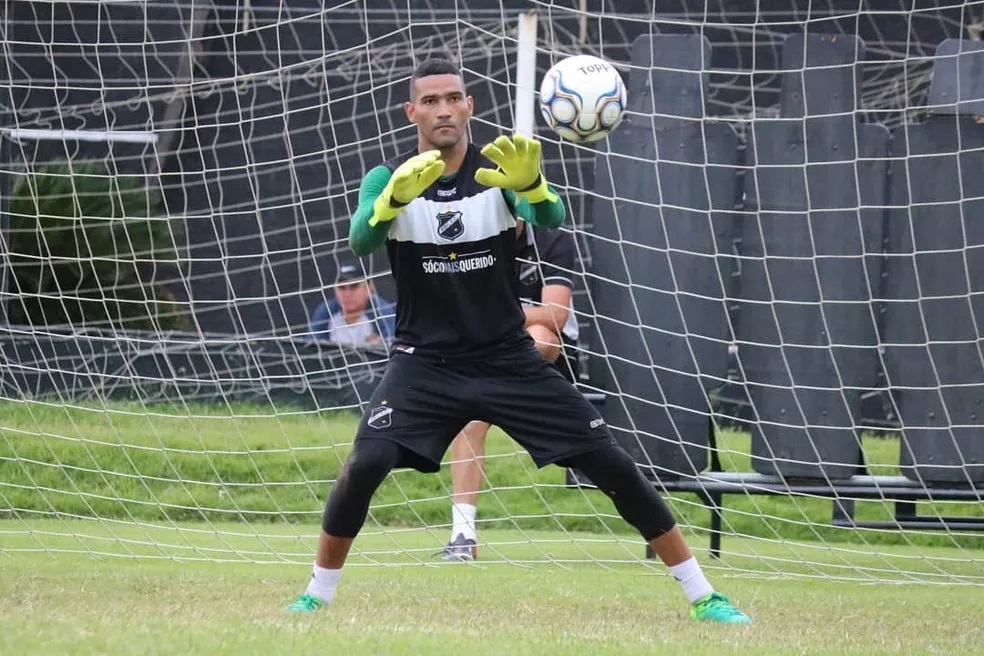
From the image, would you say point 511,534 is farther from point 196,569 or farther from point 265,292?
point 265,292

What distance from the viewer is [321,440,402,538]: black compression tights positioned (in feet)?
18.7

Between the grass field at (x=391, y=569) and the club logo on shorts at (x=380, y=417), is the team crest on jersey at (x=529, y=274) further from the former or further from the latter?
the club logo on shorts at (x=380, y=417)

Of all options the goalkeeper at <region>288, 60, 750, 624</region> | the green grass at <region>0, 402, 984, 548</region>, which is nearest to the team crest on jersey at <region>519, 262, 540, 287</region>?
the green grass at <region>0, 402, 984, 548</region>

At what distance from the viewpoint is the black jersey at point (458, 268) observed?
589 cm

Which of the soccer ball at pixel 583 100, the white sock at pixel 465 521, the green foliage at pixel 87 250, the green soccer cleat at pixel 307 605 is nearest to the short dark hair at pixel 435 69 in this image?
the soccer ball at pixel 583 100

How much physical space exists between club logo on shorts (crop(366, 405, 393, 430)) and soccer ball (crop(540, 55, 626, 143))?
176cm

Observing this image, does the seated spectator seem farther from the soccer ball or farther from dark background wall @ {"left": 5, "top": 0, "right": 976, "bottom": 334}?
the soccer ball

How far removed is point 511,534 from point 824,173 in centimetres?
330

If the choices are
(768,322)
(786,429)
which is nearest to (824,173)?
(768,322)

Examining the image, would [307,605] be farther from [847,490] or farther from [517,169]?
[847,490]

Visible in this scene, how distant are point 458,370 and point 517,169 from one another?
2.76ft

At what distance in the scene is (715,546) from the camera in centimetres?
870

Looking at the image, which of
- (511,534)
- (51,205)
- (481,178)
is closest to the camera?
(481,178)

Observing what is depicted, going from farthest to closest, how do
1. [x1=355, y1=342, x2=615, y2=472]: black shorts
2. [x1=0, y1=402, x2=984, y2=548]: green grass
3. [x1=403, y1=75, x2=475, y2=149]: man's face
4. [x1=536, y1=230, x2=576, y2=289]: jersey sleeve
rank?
[x1=0, y1=402, x2=984, y2=548]: green grass, [x1=536, y1=230, x2=576, y2=289]: jersey sleeve, [x1=403, y1=75, x2=475, y2=149]: man's face, [x1=355, y1=342, x2=615, y2=472]: black shorts
